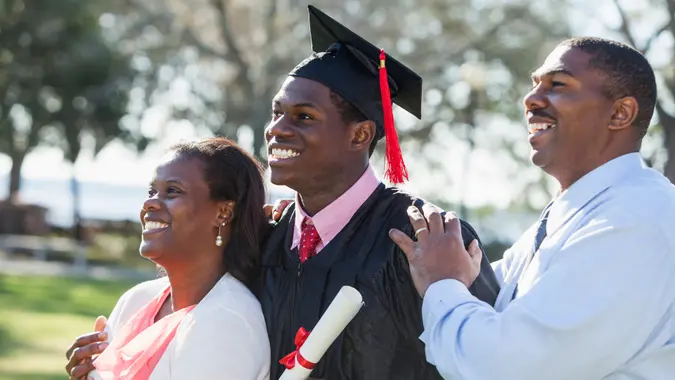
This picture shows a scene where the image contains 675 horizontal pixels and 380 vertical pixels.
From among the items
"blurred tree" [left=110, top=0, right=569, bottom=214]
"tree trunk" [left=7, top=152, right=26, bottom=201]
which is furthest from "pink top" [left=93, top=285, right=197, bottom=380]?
"tree trunk" [left=7, top=152, right=26, bottom=201]

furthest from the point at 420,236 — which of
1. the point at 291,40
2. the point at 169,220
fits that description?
the point at 291,40

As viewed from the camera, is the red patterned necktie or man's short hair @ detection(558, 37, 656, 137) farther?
the red patterned necktie

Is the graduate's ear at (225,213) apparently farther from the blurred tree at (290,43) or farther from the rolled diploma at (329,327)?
the blurred tree at (290,43)

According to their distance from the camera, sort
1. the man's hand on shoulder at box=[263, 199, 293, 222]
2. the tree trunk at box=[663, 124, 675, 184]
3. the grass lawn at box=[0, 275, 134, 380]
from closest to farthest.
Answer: the man's hand on shoulder at box=[263, 199, 293, 222]
the tree trunk at box=[663, 124, 675, 184]
the grass lawn at box=[0, 275, 134, 380]

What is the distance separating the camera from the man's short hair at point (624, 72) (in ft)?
8.56

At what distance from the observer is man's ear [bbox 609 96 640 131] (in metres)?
2.60

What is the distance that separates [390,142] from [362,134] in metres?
0.16

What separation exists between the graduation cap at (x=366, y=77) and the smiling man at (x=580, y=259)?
23.7 inches

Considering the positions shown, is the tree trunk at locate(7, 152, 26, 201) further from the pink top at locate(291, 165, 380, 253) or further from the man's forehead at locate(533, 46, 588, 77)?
the man's forehead at locate(533, 46, 588, 77)

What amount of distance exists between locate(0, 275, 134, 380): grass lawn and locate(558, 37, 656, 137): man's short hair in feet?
24.0

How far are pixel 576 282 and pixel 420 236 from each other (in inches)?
21.6

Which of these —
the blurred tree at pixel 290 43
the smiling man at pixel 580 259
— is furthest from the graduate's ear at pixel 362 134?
the blurred tree at pixel 290 43

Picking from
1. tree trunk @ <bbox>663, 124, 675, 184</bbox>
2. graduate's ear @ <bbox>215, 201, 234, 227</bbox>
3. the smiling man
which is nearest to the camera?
the smiling man

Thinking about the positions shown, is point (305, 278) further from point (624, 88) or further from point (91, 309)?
point (91, 309)
